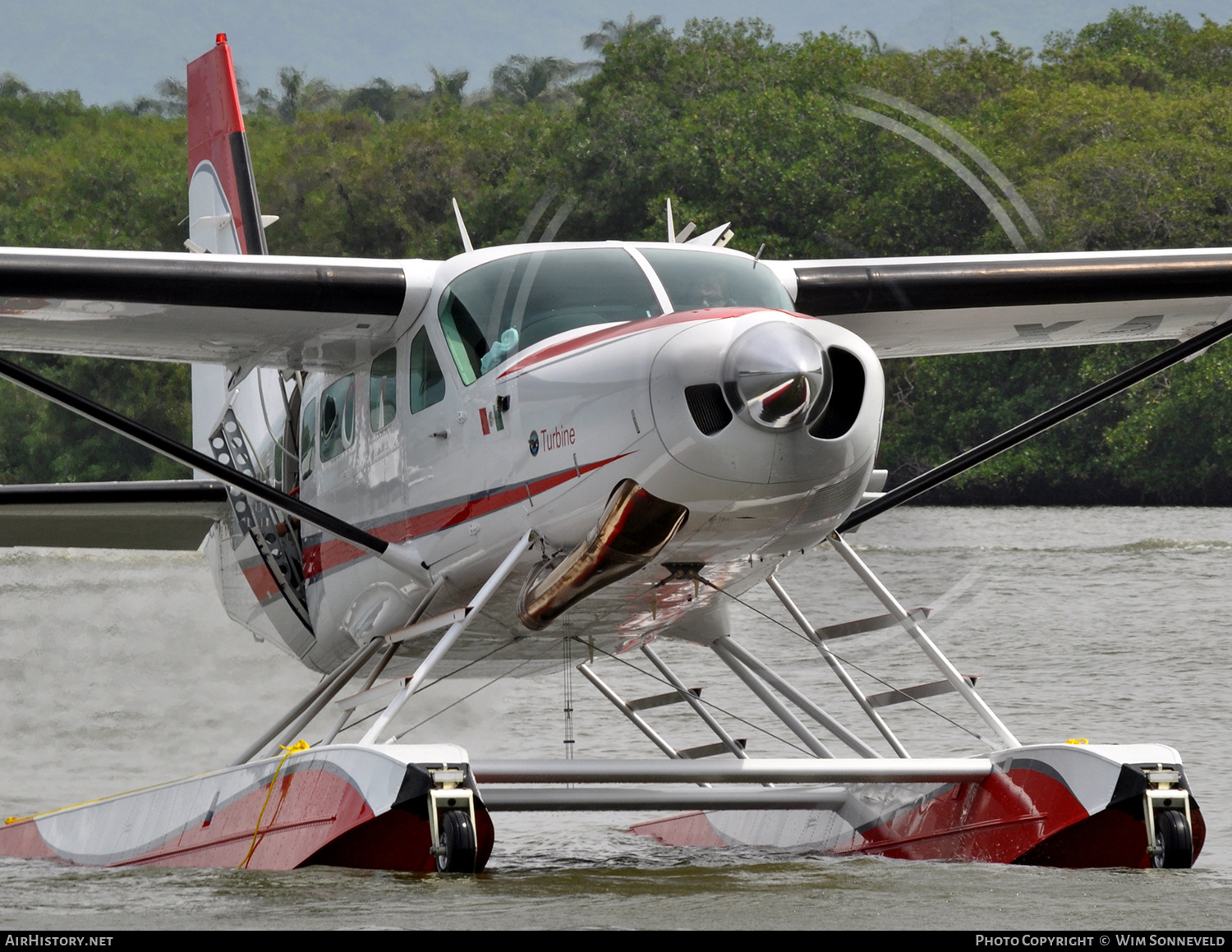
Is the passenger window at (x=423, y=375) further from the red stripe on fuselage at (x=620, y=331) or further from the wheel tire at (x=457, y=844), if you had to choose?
the wheel tire at (x=457, y=844)

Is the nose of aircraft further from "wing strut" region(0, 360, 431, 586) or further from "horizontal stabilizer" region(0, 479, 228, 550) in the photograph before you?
"horizontal stabilizer" region(0, 479, 228, 550)

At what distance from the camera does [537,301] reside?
689 cm

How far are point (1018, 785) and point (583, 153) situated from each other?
4540 millimetres

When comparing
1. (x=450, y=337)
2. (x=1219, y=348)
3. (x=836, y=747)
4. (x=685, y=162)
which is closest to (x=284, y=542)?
(x=450, y=337)

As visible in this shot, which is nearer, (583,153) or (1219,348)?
(583,153)

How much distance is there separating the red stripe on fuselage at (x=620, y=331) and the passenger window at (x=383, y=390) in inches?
44.4

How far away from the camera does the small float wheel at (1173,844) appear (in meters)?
6.62

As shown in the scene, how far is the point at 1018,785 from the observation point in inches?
283

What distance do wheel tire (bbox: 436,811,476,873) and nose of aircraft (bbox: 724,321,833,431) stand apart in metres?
1.92

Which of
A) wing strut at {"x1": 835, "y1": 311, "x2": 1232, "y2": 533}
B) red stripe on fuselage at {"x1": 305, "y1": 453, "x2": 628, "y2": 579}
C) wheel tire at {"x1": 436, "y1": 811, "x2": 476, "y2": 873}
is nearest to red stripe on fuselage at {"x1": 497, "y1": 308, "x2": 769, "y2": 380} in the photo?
red stripe on fuselage at {"x1": 305, "y1": 453, "x2": 628, "y2": 579}

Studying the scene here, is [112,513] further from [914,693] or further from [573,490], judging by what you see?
[914,693]

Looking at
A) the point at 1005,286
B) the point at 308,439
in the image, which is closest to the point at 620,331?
the point at 1005,286

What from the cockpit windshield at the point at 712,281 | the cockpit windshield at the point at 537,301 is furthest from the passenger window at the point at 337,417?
the cockpit windshield at the point at 712,281
